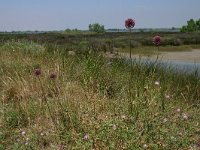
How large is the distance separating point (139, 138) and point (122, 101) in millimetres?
1372

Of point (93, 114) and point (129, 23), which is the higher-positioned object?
point (129, 23)

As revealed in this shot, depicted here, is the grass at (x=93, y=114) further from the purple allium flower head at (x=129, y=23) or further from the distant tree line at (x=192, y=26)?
the distant tree line at (x=192, y=26)

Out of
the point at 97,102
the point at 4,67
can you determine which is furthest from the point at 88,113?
the point at 4,67

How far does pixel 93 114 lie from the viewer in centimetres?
505

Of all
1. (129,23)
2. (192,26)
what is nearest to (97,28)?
(192,26)

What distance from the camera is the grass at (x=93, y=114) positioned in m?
4.31

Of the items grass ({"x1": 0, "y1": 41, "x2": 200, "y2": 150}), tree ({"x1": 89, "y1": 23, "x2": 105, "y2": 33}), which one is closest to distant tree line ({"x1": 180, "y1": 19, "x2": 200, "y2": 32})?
tree ({"x1": 89, "y1": 23, "x2": 105, "y2": 33})

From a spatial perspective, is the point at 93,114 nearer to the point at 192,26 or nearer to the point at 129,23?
the point at 129,23

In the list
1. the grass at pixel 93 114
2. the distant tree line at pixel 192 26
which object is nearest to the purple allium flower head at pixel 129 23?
the grass at pixel 93 114

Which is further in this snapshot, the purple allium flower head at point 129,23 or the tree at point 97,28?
the tree at point 97,28

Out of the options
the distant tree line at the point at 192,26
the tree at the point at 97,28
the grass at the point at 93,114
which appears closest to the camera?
the grass at the point at 93,114

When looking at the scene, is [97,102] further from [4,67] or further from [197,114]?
[4,67]

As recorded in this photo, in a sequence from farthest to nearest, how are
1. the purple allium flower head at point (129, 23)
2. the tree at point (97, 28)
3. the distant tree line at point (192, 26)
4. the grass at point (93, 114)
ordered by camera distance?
→ the tree at point (97, 28), the distant tree line at point (192, 26), the purple allium flower head at point (129, 23), the grass at point (93, 114)

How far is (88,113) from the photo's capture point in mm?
5078
